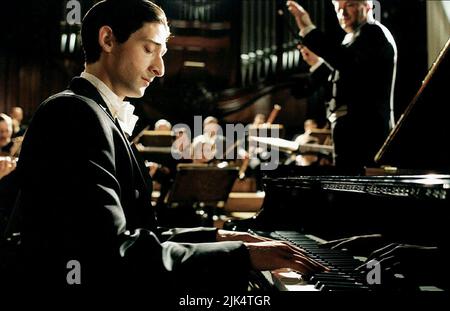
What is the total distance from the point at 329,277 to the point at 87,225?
59cm

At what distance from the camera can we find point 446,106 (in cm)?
185

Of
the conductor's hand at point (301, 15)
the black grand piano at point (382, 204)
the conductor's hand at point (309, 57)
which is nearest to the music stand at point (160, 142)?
the conductor's hand at point (309, 57)

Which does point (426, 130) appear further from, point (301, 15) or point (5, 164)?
point (5, 164)

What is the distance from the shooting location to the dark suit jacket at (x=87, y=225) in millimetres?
919

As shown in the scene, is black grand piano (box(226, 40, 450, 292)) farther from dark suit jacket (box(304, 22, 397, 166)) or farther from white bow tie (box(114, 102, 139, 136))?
white bow tie (box(114, 102, 139, 136))

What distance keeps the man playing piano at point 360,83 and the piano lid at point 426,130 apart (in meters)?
0.54

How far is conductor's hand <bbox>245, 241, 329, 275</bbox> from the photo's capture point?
106cm

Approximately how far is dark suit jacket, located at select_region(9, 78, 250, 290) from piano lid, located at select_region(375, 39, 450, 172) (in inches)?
45.2

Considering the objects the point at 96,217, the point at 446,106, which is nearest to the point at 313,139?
the point at 446,106

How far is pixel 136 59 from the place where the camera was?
133cm

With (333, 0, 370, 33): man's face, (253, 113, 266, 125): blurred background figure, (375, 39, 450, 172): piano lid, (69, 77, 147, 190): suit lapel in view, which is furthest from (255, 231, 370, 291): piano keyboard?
(253, 113, 266, 125): blurred background figure

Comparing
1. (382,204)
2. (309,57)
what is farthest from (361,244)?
(309,57)
